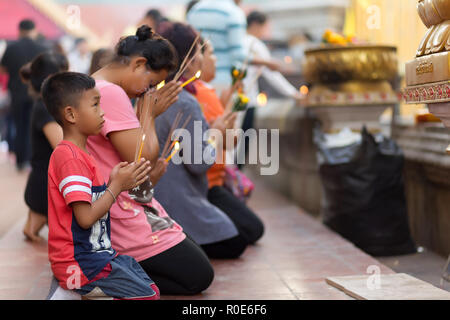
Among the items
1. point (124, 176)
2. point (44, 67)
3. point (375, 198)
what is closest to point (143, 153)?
point (124, 176)

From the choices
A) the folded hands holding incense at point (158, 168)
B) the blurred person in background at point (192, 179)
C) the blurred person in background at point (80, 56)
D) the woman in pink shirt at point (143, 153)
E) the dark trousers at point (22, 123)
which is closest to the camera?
the woman in pink shirt at point (143, 153)

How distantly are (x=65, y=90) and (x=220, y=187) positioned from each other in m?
1.68

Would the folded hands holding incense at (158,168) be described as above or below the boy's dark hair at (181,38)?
below

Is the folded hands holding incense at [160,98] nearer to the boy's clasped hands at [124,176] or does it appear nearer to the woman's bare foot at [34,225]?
the boy's clasped hands at [124,176]

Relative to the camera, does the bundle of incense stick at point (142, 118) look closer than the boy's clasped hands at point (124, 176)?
No

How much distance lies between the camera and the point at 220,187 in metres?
3.88

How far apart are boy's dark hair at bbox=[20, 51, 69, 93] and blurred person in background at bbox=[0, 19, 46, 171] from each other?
3.74 meters

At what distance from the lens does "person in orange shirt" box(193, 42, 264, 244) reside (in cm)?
367

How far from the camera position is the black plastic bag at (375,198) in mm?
4164

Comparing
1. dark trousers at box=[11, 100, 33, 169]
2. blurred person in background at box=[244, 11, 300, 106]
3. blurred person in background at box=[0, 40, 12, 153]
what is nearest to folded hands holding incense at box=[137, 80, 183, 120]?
blurred person in background at box=[244, 11, 300, 106]

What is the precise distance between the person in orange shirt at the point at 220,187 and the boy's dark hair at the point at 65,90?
1.30 meters

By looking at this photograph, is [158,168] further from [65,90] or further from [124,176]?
[65,90]

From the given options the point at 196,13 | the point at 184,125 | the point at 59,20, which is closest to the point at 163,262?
the point at 184,125

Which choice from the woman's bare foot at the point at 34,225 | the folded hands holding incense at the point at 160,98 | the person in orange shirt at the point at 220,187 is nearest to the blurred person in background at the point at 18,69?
the woman's bare foot at the point at 34,225
